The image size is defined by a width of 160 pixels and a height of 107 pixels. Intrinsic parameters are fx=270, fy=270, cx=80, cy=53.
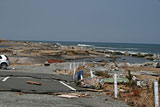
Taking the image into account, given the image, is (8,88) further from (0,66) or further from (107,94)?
(0,66)

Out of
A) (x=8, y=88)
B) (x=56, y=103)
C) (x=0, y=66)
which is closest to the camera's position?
(x=56, y=103)

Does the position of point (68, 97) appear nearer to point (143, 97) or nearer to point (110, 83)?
point (143, 97)

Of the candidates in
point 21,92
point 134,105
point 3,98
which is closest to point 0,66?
point 21,92

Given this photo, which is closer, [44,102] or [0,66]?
[44,102]

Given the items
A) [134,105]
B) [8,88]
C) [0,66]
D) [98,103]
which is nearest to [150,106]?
[134,105]

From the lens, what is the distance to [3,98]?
981cm

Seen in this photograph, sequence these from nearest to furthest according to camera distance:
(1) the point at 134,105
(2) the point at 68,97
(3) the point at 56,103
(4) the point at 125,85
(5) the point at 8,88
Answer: (3) the point at 56,103 → (1) the point at 134,105 → (2) the point at 68,97 → (5) the point at 8,88 → (4) the point at 125,85

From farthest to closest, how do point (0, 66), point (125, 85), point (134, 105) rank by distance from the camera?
point (0, 66), point (125, 85), point (134, 105)

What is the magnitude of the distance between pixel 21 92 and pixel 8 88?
1001mm

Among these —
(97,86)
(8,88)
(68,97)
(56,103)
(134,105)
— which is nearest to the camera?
(56,103)

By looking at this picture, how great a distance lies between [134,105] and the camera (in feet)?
33.5

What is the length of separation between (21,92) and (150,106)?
542 cm

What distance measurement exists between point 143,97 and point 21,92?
5109mm

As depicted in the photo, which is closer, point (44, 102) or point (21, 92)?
point (44, 102)
